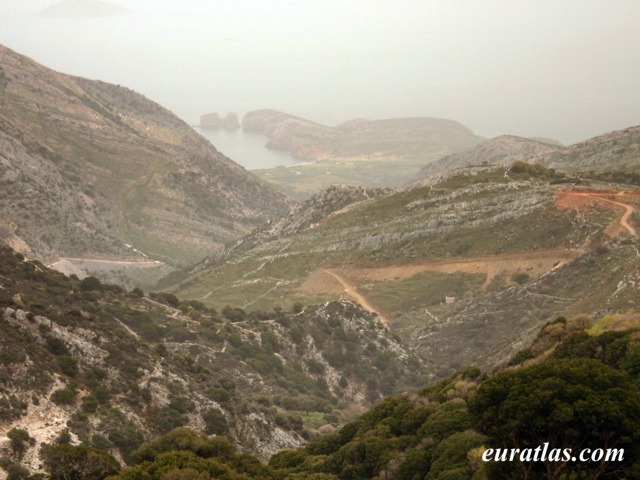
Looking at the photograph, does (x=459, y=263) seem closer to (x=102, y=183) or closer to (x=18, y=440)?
(x=18, y=440)

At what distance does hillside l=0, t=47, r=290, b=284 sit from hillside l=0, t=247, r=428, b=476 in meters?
48.8

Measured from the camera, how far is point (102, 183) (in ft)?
481

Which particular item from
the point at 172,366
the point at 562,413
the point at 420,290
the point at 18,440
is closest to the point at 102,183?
the point at 420,290

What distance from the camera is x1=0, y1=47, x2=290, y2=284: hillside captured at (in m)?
120

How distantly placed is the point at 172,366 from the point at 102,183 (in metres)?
103

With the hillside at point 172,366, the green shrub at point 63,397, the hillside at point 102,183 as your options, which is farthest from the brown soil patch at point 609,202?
the hillside at point 102,183

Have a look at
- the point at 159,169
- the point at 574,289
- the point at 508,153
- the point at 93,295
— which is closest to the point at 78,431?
the point at 93,295

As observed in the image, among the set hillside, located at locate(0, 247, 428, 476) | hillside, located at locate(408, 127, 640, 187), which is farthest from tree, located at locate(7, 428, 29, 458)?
hillside, located at locate(408, 127, 640, 187)

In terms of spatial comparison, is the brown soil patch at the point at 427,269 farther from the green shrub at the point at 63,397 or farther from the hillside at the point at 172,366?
the green shrub at the point at 63,397

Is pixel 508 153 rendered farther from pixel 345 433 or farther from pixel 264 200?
pixel 345 433

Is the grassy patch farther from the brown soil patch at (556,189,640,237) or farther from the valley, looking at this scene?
the brown soil patch at (556,189,640,237)

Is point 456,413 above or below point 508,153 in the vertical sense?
below

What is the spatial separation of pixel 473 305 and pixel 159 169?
9800 cm

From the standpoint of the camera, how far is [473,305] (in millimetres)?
72938
